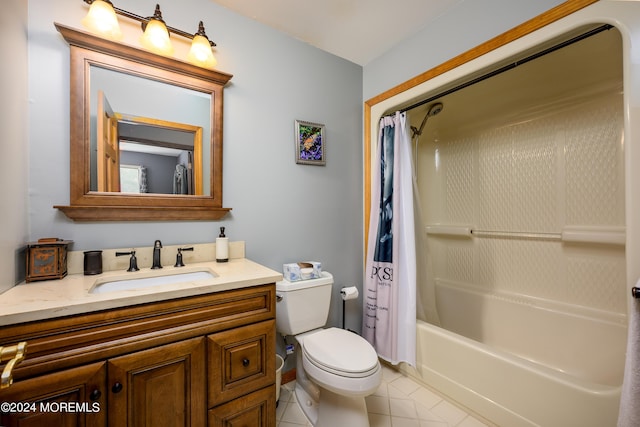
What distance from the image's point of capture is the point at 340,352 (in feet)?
4.42

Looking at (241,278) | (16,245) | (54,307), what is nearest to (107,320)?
(54,307)

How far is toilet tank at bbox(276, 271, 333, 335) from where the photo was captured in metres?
1.49

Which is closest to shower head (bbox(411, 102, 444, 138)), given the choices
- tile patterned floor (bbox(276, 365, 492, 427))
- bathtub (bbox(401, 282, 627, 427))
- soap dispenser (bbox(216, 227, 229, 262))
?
bathtub (bbox(401, 282, 627, 427))

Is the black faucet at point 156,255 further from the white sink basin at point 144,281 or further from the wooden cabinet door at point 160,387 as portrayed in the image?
the wooden cabinet door at point 160,387

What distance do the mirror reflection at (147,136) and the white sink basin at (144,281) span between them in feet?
1.46

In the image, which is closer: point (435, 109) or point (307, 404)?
point (307, 404)

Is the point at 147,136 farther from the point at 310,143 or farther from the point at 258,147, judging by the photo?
the point at 310,143

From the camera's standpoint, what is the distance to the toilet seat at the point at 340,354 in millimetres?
1220

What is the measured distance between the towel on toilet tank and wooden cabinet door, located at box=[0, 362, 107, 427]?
5.52ft

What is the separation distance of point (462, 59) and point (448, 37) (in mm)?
208

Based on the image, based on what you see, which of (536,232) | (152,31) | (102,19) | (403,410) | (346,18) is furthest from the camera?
(536,232)

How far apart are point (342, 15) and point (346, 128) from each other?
0.73 metres

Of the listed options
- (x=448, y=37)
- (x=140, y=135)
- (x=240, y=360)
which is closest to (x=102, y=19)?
(x=140, y=135)

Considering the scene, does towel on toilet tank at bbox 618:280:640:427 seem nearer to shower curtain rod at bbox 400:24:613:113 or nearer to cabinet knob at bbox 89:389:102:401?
shower curtain rod at bbox 400:24:613:113
